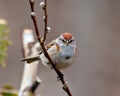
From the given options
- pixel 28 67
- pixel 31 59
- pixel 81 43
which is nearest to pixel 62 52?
pixel 31 59

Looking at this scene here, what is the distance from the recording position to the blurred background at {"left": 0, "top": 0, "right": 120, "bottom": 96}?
21.3 feet

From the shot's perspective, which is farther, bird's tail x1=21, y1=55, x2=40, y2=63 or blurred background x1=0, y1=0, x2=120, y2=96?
blurred background x1=0, y1=0, x2=120, y2=96

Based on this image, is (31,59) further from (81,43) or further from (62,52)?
(81,43)

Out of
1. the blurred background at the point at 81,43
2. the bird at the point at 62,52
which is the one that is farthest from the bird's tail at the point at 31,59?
the blurred background at the point at 81,43

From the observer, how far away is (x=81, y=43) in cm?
673

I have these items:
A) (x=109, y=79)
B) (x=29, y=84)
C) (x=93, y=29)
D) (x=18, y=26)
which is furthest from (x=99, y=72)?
(x=29, y=84)

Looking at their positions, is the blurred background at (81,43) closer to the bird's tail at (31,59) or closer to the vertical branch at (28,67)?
the vertical branch at (28,67)

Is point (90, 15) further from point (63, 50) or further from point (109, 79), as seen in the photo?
point (63, 50)

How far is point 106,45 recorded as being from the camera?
7.13 metres

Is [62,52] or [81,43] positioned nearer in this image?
[62,52]

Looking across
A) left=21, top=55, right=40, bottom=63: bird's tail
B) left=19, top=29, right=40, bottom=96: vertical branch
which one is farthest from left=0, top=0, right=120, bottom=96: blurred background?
left=21, top=55, right=40, bottom=63: bird's tail

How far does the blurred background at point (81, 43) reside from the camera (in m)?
6.50

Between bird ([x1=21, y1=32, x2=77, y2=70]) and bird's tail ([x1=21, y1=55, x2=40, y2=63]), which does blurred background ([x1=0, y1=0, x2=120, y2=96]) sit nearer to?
bird's tail ([x1=21, y1=55, x2=40, y2=63])

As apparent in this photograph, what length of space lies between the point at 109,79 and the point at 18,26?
4.51ft
